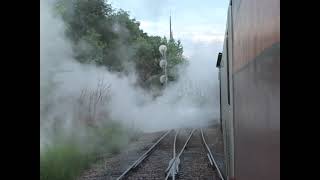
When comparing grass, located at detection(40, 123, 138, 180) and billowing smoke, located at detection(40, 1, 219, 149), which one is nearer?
grass, located at detection(40, 123, 138, 180)

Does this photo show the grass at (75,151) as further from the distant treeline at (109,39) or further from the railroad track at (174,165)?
the distant treeline at (109,39)

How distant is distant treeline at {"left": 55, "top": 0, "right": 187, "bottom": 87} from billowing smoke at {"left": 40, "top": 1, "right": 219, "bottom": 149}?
1.58 feet

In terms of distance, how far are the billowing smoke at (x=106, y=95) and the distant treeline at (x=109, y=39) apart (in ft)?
1.58

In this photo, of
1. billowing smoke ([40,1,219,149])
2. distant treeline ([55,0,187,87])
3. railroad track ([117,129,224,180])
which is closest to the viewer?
railroad track ([117,129,224,180])

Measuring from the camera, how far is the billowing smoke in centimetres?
1081

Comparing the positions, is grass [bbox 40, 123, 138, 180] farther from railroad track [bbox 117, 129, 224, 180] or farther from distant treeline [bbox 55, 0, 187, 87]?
distant treeline [bbox 55, 0, 187, 87]

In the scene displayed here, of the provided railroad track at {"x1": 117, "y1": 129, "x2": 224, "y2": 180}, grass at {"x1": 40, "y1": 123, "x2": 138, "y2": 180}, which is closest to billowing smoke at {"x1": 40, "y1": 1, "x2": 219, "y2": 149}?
grass at {"x1": 40, "y1": 123, "x2": 138, "y2": 180}

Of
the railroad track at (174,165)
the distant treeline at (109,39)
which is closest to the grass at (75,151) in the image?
the railroad track at (174,165)

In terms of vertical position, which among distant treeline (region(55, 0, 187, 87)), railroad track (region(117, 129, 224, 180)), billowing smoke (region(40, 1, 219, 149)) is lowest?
railroad track (region(117, 129, 224, 180))

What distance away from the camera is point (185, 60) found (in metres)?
34.7

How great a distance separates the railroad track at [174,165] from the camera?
916 centimetres

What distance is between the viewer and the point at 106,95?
1700 cm

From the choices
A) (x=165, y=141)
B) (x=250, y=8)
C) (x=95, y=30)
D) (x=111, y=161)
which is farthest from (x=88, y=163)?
(x=250, y=8)
